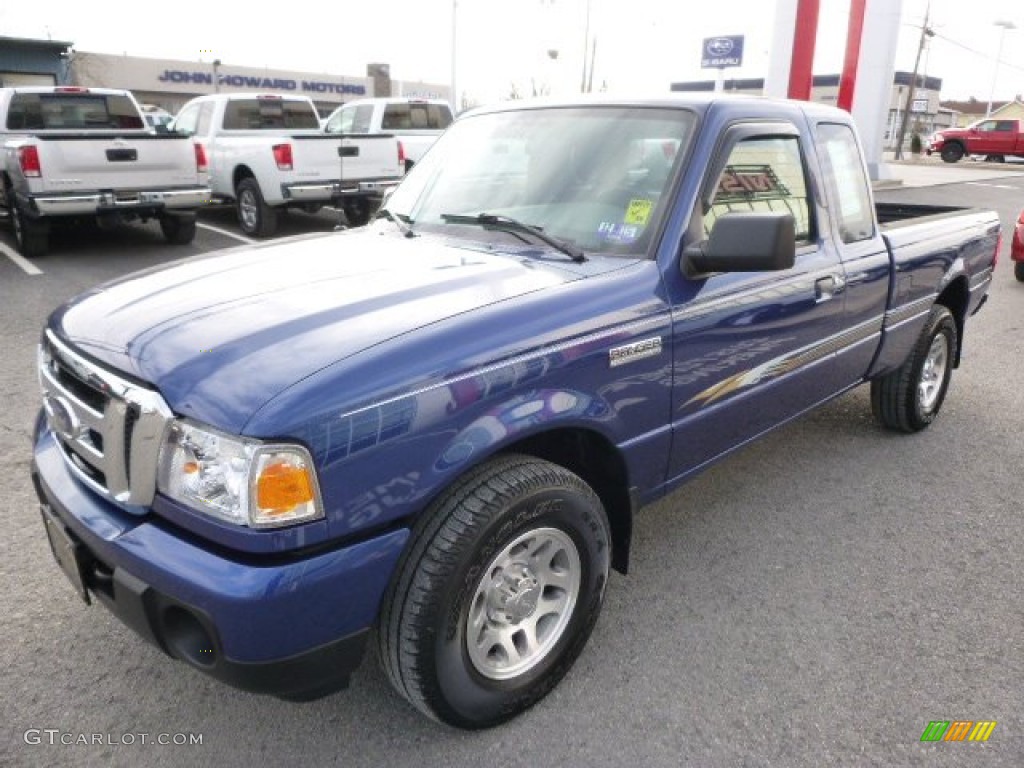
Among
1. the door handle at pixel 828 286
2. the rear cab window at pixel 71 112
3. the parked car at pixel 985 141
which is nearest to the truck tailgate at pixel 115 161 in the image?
the rear cab window at pixel 71 112

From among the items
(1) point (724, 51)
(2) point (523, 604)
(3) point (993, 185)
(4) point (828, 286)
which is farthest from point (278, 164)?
(3) point (993, 185)

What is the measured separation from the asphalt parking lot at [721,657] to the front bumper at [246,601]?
0.50 metres

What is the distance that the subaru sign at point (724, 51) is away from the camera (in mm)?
22328

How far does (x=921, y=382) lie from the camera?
462 centimetres

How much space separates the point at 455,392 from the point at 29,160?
866cm

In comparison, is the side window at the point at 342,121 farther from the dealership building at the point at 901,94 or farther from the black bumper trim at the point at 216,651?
the dealership building at the point at 901,94

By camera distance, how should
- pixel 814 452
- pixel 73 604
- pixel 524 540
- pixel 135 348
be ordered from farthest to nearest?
pixel 814 452 < pixel 73 604 < pixel 524 540 < pixel 135 348

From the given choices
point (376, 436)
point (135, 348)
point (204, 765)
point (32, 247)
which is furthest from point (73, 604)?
point (32, 247)

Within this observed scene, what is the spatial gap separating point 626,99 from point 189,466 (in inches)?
85.8

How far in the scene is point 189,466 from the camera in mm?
1925

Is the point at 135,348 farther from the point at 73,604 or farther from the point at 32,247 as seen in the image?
the point at 32,247

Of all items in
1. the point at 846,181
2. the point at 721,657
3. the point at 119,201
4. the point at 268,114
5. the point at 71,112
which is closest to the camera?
the point at 721,657

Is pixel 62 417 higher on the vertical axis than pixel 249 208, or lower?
higher

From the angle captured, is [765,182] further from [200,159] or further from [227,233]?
[227,233]
